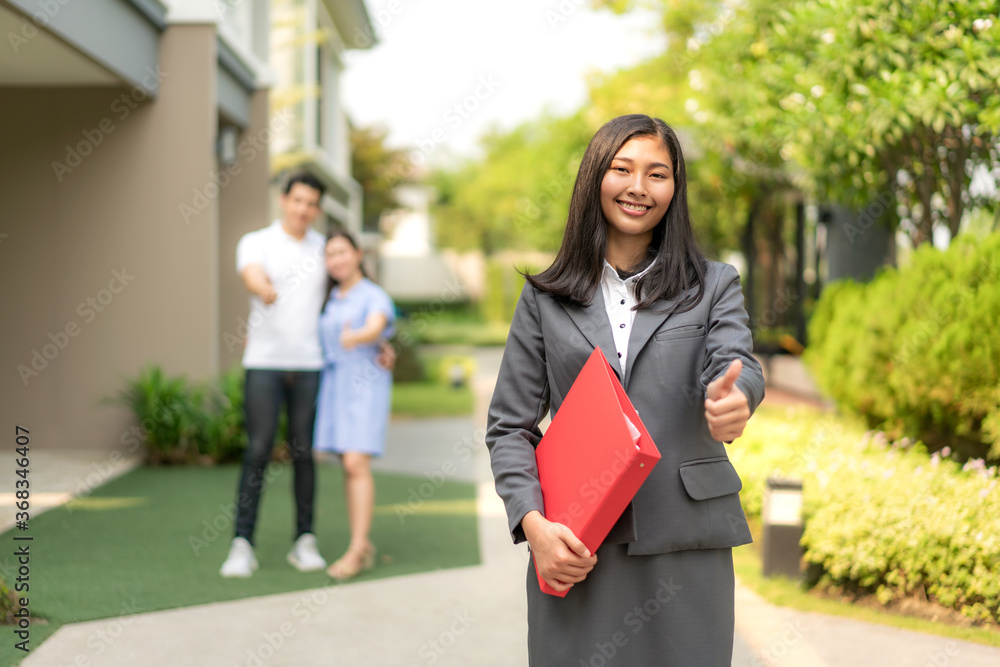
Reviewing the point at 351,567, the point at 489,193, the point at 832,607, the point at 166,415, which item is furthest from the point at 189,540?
the point at 489,193

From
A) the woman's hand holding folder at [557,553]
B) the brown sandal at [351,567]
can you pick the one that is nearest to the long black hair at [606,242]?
the woman's hand holding folder at [557,553]

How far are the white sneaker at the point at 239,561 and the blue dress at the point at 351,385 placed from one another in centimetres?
62

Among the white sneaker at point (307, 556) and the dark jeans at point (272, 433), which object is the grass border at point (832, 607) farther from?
the dark jeans at point (272, 433)

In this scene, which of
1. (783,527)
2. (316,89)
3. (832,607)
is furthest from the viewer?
(316,89)

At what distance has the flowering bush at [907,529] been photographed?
394 cm

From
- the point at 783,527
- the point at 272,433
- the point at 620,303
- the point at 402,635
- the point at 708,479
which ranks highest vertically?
the point at 620,303

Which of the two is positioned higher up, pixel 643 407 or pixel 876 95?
pixel 876 95

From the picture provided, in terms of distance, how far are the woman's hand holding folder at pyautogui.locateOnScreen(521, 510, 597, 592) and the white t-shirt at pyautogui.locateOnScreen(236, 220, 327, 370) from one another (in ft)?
10.2

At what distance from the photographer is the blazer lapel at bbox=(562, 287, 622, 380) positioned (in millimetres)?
1920

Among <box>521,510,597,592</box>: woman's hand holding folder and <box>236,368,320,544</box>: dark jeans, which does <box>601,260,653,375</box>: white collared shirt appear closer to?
<box>521,510,597,592</box>: woman's hand holding folder

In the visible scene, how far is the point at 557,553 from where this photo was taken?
1765 millimetres

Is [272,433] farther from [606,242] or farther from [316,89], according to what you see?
[316,89]

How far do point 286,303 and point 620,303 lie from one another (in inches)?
121

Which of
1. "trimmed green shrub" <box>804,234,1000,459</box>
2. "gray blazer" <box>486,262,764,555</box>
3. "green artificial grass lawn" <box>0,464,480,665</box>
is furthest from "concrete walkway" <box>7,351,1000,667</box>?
"gray blazer" <box>486,262,764,555</box>
